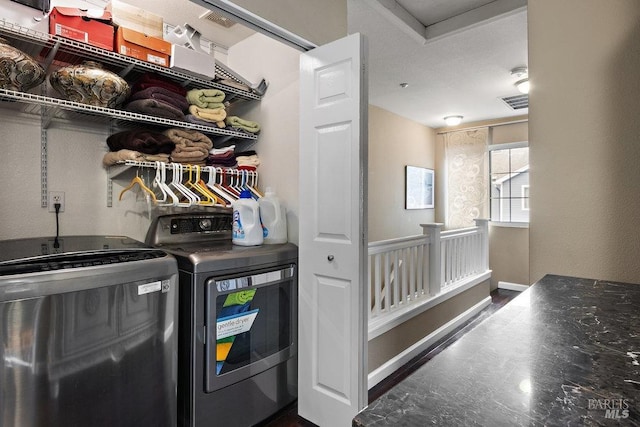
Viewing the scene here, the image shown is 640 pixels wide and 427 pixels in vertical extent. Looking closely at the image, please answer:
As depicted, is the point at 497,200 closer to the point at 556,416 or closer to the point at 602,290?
the point at 602,290

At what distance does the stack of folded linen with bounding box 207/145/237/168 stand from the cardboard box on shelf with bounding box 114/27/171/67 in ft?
1.81

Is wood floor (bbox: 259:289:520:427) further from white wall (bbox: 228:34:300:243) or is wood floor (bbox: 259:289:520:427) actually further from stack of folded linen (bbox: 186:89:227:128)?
stack of folded linen (bbox: 186:89:227:128)

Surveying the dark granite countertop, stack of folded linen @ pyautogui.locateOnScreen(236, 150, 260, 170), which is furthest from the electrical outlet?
the dark granite countertop

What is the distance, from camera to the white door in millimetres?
1712

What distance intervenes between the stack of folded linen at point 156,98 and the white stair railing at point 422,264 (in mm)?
1594

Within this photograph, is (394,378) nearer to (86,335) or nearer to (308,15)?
(86,335)

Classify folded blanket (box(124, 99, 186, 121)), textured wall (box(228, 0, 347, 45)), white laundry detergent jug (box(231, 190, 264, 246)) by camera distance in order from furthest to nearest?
white laundry detergent jug (box(231, 190, 264, 246)) < folded blanket (box(124, 99, 186, 121)) < textured wall (box(228, 0, 347, 45))

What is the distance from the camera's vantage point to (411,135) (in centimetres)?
530

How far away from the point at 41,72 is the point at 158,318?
1.25 meters

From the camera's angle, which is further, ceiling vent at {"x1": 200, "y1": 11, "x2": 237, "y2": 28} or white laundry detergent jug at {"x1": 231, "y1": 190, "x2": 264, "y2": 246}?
ceiling vent at {"x1": 200, "y1": 11, "x2": 237, "y2": 28}

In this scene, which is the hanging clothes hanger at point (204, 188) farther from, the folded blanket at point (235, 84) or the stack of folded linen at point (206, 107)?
the folded blanket at point (235, 84)

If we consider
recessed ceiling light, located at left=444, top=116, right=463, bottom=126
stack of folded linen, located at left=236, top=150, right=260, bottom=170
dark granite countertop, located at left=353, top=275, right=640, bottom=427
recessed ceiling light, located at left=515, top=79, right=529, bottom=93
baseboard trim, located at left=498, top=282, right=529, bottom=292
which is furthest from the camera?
baseboard trim, located at left=498, top=282, right=529, bottom=292

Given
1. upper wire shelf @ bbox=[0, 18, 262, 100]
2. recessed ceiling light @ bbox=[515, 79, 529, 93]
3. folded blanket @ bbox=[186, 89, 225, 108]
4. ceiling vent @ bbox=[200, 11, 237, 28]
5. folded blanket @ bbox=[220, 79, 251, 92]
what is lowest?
folded blanket @ bbox=[186, 89, 225, 108]

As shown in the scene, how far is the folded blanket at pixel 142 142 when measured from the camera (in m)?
1.85
